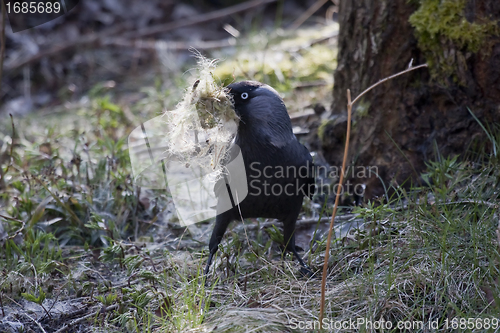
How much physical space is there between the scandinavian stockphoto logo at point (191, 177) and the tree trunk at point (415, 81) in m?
0.94

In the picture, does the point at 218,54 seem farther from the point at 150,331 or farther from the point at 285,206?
the point at 150,331

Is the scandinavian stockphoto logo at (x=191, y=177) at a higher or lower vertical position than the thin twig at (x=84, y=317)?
higher

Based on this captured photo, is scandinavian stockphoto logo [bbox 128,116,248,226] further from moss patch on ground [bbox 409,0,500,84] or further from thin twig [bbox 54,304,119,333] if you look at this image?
moss patch on ground [bbox 409,0,500,84]

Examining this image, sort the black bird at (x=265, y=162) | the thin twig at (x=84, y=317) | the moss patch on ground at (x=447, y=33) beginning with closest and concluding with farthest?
1. the thin twig at (x=84, y=317)
2. the black bird at (x=265, y=162)
3. the moss patch on ground at (x=447, y=33)

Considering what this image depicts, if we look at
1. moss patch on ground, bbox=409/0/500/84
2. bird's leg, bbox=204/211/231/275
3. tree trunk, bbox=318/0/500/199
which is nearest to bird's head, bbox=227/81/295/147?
bird's leg, bbox=204/211/231/275

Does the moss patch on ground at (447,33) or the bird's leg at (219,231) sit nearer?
the bird's leg at (219,231)

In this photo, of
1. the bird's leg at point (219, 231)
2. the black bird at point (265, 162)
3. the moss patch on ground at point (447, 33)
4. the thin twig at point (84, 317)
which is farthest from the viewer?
the moss patch on ground at point (447, 33)

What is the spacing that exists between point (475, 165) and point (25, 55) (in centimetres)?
586

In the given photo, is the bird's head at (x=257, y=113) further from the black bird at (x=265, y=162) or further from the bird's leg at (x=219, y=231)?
the bird's leg at (x=219, y=231)

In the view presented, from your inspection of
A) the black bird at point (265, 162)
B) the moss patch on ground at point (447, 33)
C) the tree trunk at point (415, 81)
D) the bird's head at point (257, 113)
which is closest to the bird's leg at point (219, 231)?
the black bird at point (265, 162)

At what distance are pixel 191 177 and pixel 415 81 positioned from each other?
1.70 metres

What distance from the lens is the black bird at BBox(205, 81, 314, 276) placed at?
8.56 feet

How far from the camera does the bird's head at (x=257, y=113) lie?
2625 mm

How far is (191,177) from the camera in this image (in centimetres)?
353
